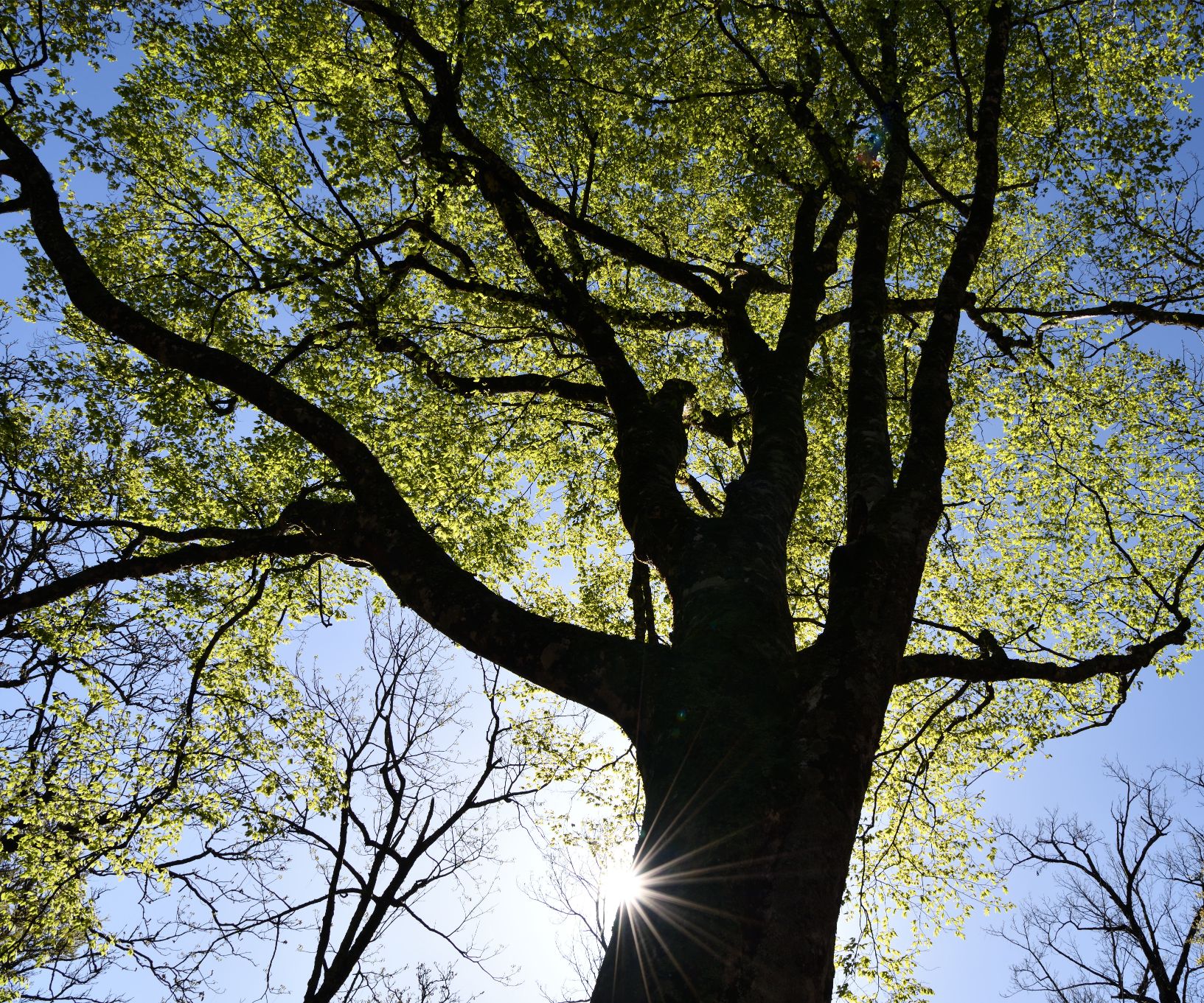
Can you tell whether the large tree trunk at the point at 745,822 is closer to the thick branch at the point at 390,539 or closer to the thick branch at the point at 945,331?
the thick branch at the point at 390,539

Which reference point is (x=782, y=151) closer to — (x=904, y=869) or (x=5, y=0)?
(x=5, y=0)

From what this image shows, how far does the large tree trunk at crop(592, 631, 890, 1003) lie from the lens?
2529 millimetres

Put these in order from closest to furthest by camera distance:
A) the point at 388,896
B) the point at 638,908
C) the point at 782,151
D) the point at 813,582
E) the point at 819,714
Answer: the point at 638,908, the point at 819,714, the point at 782,151, the point at 813,582, the point at 388,896

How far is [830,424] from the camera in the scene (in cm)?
1105

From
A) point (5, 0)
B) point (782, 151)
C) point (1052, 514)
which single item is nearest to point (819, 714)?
point (782, 151)

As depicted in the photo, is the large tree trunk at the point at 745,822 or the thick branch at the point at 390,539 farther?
the thick branch at the point at 390,539

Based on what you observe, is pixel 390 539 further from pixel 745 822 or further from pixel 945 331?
pixel 945 331

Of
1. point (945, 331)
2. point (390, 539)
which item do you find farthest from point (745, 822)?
point (945, 331)

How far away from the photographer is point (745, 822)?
2824mm

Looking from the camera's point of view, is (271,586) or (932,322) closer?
(932,322)

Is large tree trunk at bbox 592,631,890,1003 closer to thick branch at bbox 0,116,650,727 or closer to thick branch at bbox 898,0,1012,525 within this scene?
thick branch at bbox 0,116,650,727

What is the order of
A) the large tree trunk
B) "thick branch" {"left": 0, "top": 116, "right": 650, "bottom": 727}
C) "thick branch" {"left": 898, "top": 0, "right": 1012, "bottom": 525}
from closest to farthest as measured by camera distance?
the large tree trunk
"thick branch" {"left": 0, "top": 116, "right": 650, "bottom": 727}
"thick branch" {"left": 898, "top": 0, "right": 1012, "bottom": 525}

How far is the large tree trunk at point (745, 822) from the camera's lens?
2529 millimetres

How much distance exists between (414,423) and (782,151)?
6.55m
